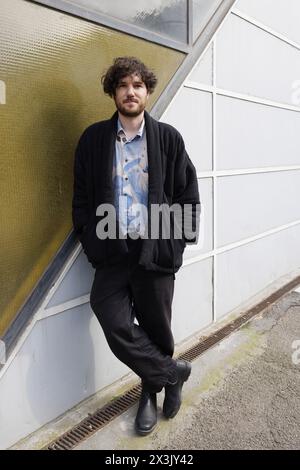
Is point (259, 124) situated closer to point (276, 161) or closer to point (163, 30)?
point (276, 161)

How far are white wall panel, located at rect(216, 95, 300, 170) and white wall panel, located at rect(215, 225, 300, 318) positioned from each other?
78 centimetres

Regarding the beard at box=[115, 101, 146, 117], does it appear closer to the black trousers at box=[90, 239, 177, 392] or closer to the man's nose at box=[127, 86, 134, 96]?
the man's nose at box=[127, 86, 134, 96]

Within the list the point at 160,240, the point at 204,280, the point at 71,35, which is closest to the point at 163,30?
the point at 71,35

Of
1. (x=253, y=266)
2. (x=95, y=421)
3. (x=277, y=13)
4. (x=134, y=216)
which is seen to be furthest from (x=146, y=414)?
(x=277, y=13)

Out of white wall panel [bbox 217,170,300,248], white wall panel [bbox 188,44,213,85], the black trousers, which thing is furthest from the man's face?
white wall panel [bbox 217,170,300,248]

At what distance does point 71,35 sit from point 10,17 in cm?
36

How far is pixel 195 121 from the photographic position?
3.22 meters

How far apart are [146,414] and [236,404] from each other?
591 millimetres

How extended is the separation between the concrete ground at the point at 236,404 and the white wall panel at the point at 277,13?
8.96ft

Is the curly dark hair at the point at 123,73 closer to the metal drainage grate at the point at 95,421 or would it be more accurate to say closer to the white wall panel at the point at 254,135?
the white wall panel at the point at 254,135

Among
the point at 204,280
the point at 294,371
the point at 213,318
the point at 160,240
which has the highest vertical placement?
the point at 160,240

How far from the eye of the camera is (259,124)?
13.3ft

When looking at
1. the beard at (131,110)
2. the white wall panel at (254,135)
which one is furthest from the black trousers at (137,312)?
the white wall panel at (254,135)

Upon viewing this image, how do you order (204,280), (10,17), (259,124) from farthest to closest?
1. (259,124)
2. (204,280)
3. (10,17)
